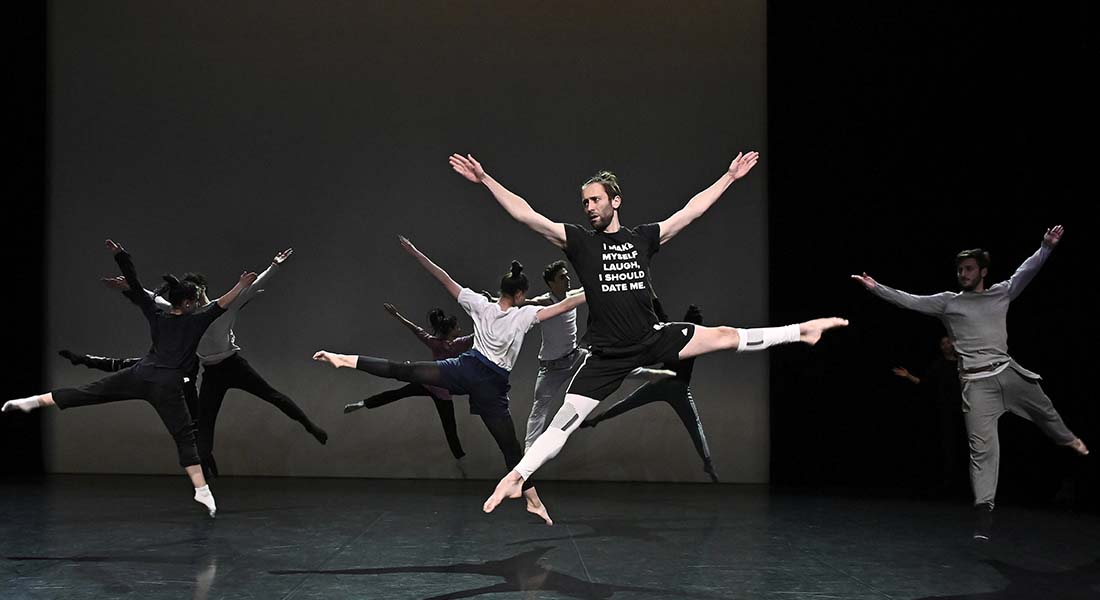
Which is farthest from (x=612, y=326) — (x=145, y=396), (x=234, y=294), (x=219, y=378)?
(x=219, y=378)

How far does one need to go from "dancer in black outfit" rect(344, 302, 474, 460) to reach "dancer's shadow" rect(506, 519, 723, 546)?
187cm

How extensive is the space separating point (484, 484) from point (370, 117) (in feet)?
10.0

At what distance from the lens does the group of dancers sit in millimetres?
4098

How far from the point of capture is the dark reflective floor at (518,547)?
148 inches

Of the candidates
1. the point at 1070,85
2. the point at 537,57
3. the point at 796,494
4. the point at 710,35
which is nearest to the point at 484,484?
the point at 796,494

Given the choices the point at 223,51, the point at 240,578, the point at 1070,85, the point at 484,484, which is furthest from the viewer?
the point at 223,51

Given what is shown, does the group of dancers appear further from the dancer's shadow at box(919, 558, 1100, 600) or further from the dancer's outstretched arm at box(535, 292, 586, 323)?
the dancer's shadow at box(919, 558, 1100, 600)

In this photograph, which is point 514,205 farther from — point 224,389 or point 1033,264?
point 224,389

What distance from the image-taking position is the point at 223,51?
8.02 meters

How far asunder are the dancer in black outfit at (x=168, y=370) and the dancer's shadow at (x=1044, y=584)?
3.75m

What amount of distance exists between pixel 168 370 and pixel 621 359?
2.59m

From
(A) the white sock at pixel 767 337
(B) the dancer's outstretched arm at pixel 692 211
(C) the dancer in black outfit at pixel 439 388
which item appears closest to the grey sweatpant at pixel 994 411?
(A) the white sock at pixel 767 337

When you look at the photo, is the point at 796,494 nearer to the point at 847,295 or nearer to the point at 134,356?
the point at 847,295

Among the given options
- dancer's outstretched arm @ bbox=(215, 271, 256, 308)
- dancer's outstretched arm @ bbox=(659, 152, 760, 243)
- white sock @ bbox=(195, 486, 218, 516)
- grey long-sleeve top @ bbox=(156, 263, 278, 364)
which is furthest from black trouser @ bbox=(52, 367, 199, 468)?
dancer's outstretched arm @ bbox=(659, 152, 760, 243)
